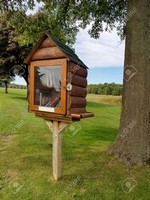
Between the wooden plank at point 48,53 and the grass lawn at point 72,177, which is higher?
the wooden plank at point 48,53

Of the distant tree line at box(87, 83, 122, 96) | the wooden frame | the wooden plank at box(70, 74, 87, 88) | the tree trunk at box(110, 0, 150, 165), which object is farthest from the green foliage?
the distant tree line at box(87, 83, 122, 96)

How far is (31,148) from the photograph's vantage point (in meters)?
8.44

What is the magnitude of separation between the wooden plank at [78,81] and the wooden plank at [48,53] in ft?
1.70

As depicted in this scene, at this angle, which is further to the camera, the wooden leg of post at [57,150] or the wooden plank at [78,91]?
the wooden leg of post at [57,150]

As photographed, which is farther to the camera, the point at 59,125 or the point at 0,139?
the point at 0,139

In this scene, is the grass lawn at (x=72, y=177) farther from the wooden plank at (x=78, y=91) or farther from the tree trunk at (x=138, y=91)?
the wooden plank at (x=78, y=91)

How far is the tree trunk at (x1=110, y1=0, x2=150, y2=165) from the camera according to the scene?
6.51 metres

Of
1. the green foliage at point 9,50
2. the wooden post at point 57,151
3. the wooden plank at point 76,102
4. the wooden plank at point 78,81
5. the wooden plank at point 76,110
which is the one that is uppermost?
the green foliage at point 9,50

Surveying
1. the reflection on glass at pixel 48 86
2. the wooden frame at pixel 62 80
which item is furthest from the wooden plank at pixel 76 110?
the reflection on glass at pixel 48 86

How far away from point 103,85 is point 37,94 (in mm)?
61829

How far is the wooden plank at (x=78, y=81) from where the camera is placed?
5273mm

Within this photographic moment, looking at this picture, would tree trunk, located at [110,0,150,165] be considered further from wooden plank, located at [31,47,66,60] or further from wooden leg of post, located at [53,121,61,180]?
wooden plank, located at [31,47,66,60]

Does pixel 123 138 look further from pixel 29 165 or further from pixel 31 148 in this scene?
pixel 31 148

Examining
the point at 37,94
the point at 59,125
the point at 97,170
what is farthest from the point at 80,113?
the point at 97,170
